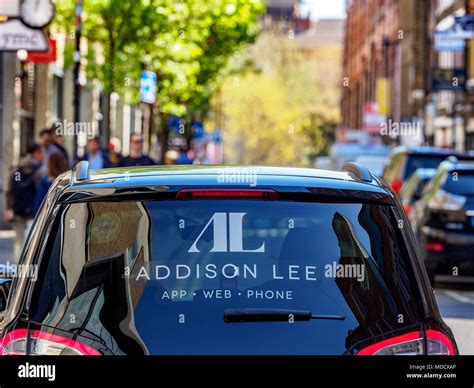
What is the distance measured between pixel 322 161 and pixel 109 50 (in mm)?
34604

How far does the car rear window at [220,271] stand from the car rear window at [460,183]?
1290 cm

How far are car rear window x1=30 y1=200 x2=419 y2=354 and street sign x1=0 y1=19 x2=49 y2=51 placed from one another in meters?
13.8

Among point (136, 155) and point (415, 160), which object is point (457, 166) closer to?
point (136, 155)

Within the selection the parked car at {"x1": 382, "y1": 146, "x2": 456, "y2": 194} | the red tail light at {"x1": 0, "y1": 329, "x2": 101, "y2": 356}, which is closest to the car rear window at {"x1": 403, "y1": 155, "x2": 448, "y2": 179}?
the parked car at {"x1": 382, "y1": 146, "x2": 456, "y2": 194}

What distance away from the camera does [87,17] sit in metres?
29.8

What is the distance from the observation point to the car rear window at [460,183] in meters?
17.8

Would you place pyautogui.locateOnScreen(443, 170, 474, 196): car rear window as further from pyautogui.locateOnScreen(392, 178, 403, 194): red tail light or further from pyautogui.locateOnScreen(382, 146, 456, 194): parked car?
pyautogui.locateOnScreen(382, 146, 456, 194): parked car

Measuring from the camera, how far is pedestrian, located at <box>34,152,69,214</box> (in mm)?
16219

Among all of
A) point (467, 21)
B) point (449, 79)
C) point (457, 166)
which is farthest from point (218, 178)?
point (449, 79)

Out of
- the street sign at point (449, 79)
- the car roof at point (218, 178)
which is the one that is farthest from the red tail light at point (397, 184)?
the street sign at point (449, 79)

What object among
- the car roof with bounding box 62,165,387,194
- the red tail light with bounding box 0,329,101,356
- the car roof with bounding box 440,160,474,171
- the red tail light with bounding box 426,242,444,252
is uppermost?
the car roof with bounding box 62,165,387,194

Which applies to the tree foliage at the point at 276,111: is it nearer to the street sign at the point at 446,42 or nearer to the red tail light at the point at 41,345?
the street sign at the point at 446,42

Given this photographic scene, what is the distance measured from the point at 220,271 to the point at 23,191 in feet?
40.2
